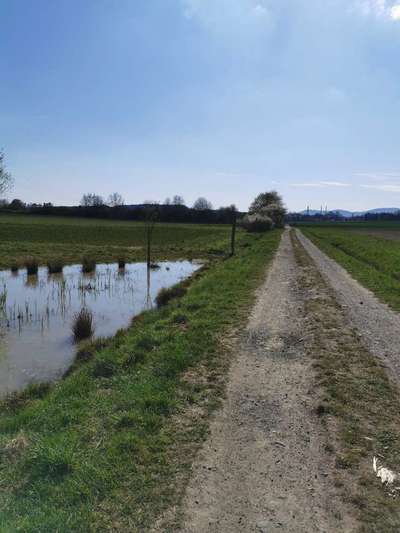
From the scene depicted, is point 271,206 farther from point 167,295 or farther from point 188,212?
point 167,295

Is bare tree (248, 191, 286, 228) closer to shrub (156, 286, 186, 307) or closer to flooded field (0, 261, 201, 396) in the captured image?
flooded field (0, 261, 201, 396)

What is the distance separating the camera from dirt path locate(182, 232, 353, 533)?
132 inches

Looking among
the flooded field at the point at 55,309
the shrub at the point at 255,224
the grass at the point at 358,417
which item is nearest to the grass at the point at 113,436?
the grass at the point at 358,417

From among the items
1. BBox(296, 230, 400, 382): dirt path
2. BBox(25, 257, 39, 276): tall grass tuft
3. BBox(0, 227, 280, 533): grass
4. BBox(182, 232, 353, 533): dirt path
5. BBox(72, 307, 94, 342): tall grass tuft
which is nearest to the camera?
BBox(182, 232, 353, 533): dirt path

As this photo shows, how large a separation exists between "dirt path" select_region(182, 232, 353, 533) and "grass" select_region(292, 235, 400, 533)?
15cm

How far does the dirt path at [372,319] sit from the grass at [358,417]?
10.4 inches

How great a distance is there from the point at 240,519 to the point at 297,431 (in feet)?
5.59

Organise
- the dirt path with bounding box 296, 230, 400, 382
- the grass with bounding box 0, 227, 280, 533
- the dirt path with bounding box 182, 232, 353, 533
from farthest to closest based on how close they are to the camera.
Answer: the dirt path with bounding box 296, 230, 400, 382 < the grass with bounding box 0, 227, 280, 533 < the dirt path with bounding box 182, 232, 353, 533

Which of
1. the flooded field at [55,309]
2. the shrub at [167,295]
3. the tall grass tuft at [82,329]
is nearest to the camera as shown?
the flooded field at [55,309]

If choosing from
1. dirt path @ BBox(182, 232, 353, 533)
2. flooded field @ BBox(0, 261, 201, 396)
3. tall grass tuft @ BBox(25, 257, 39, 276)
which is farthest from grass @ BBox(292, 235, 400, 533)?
tall grass tuft @ BBox(25, 257, 39, 276)

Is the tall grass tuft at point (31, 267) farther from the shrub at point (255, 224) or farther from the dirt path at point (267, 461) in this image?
the shrub at point (255, 224)

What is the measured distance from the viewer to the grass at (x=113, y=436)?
138 inches

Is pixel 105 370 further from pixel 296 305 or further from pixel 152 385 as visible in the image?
pixel 296 305

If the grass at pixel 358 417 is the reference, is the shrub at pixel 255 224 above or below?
above
